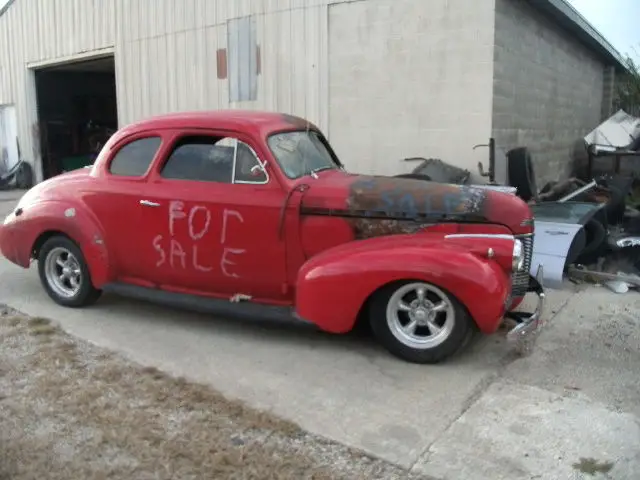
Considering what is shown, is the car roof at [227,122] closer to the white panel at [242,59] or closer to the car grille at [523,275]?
the car grille at [523,275]

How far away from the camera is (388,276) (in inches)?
175

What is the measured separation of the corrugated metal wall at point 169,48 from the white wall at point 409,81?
19.2 inches

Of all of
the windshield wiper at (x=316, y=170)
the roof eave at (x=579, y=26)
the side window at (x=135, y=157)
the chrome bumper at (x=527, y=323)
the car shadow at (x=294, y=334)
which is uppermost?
the roof eave at (x=579, y=26)

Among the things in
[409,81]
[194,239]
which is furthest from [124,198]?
[409,81]

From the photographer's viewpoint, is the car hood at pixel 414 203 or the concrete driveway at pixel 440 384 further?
the car hood at pixel 414 203

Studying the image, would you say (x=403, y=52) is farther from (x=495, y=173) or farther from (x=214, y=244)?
(x=214, y=244)

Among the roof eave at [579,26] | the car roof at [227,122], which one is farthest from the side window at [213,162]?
the roof eave at [579,26]

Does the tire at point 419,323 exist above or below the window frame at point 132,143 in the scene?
below

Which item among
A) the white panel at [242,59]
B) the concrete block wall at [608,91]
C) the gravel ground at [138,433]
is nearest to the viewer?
the gravel ground at [138,433]

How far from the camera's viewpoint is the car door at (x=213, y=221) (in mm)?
5020

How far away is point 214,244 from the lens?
17.0ft

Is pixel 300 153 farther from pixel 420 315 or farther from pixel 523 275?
pixel 523 275

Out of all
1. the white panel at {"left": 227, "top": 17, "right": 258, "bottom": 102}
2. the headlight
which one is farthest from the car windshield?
the white panel at {"left": 227, "top": 17, "right": 258, "bottom": 102}

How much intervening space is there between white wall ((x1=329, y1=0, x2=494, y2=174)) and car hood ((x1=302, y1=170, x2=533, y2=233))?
13.1ft
